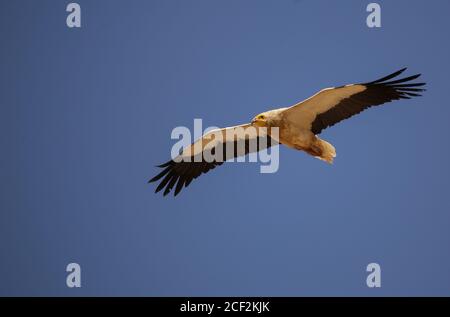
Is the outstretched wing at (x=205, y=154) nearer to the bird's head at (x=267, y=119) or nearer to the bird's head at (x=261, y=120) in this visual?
the bird's head at (x=267, y=119)

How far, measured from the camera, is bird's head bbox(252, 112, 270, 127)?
11.1 metres

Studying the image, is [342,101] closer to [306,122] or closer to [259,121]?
[306,122]

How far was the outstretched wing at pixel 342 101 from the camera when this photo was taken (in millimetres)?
11406

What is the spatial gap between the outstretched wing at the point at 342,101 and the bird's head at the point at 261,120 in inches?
16.0

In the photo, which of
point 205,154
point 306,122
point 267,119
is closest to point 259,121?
point 267,119

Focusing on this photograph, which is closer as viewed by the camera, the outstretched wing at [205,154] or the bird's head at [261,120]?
the bird's head at [261,120]

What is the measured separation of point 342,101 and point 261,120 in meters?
1.62

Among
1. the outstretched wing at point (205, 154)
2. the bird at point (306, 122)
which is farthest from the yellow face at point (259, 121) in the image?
the outstretched wing at point (205, 154)
